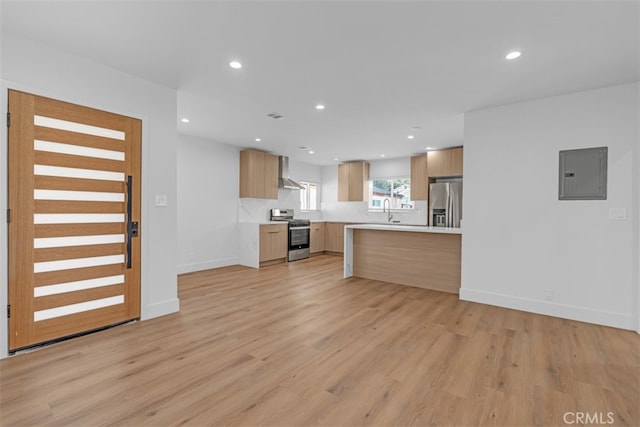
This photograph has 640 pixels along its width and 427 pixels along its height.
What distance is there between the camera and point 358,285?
187 inches

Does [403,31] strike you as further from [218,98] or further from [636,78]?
[636,78]

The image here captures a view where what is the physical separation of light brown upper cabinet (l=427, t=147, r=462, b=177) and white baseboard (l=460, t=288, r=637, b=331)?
2917 mm

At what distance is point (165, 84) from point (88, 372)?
111 inches

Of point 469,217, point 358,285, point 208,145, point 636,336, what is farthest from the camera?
point 208,145

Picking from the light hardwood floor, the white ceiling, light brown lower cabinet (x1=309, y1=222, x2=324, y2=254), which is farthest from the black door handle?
light brown lower cabinet (x1=309, y1=222, x2=324, y2=254)

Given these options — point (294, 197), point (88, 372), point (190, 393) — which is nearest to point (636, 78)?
point (190, 393)

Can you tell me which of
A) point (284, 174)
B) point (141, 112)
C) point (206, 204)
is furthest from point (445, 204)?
point (141, 112)

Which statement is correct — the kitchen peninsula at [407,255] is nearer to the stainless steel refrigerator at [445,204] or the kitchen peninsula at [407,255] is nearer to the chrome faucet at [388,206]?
the stainless steel refrigerator at [445,204]

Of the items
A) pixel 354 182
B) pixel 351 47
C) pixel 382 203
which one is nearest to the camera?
pixel 351 47

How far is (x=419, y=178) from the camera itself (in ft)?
22.3

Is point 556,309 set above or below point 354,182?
below

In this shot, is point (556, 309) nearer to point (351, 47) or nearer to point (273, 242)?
point (351, 47)

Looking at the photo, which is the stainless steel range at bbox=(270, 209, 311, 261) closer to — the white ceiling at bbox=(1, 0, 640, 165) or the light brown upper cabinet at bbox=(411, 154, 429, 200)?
the light brown upper cabinet at bbox=(411, 154, 429, 200)

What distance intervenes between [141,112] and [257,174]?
3.42 meters
